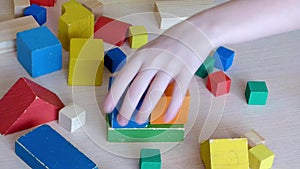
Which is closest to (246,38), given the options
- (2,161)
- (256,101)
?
(256,101)

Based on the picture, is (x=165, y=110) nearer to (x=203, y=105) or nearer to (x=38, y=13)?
(x=203, y=105)

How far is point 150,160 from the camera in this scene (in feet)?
1.95

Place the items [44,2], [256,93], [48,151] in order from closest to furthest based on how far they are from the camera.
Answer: [48,151] < [256,93] < [44,2]

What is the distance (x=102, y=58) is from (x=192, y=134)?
5.5 inches

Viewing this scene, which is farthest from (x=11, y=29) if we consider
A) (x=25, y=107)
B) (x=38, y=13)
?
(x=25, y=107)

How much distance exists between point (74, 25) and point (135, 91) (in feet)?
0.60

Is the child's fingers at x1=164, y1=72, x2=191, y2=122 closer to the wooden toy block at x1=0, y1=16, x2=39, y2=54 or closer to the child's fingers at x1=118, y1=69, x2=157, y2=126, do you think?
the child's fingers at x1=118, y1=69, x2=157, y2=126

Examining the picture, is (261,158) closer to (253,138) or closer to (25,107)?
(253,138)

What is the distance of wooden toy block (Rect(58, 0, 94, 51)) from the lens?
0.74 m

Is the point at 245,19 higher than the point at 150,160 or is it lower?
higher

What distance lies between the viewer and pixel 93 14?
79cm

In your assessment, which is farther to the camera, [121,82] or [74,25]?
[74,25]

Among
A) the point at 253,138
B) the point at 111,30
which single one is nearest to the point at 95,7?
the point at 111,30

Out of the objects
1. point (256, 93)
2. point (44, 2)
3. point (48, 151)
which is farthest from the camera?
point (44, 2)
